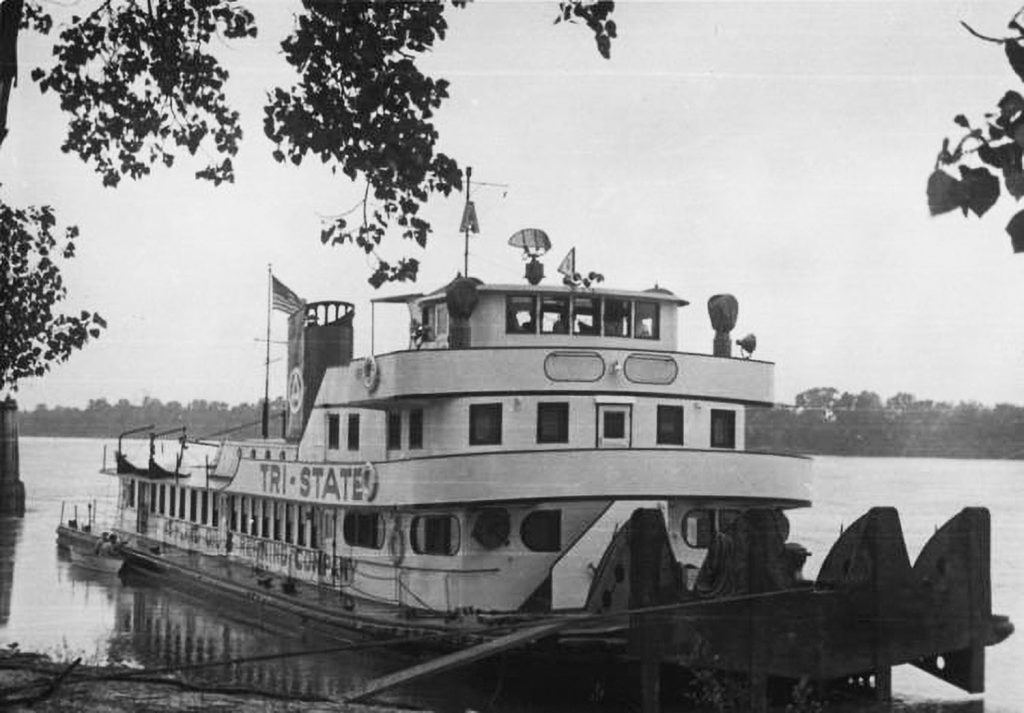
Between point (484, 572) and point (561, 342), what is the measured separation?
380 centimetres

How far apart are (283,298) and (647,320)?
1064 centimetres

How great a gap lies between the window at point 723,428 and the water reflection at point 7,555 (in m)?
17.3

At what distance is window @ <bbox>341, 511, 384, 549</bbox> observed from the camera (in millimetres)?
20422

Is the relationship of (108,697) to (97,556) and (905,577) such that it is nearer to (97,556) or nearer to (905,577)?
(905,577)

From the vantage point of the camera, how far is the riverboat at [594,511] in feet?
52.0

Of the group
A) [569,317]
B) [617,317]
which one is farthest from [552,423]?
[617,317]

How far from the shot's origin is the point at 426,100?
31.1ft

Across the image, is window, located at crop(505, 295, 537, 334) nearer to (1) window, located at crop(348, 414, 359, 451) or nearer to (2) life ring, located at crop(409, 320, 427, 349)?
(2) life ring, located at crop(409, 320, 427, 349)

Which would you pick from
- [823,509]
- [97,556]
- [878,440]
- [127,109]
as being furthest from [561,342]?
[878,440]

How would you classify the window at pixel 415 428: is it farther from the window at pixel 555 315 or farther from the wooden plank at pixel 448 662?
the wooden plank at pixel 448 662

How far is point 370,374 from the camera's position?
19500 millimetres

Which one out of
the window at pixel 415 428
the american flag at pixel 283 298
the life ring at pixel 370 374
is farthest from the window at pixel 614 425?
the american flag at pixel 283 298

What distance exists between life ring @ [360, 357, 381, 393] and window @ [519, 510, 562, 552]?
3078mm

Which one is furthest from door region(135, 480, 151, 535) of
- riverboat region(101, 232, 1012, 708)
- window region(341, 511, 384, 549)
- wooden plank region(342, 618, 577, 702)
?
wooden plank region(342, 618, 577, 702)
